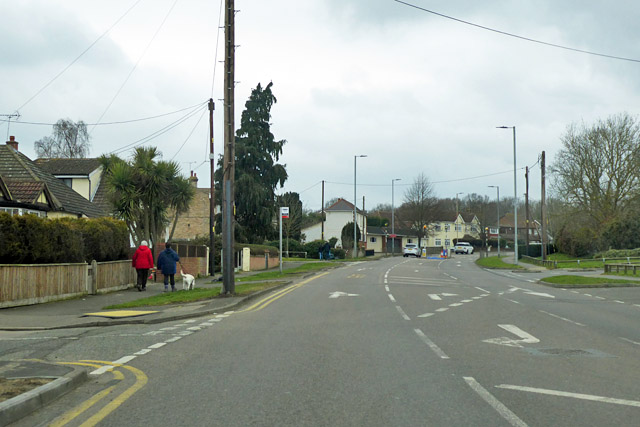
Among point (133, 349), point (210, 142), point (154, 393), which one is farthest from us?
point (210, 142)

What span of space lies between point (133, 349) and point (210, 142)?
23749 millimetres

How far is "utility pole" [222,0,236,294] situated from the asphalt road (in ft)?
11.6

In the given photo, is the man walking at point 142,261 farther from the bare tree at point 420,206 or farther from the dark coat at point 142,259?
the bare tree at point 420,206

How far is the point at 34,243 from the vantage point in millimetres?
17531

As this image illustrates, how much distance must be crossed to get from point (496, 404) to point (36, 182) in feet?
88.3

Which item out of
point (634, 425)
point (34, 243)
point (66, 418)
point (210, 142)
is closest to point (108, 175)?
point (210, 142)

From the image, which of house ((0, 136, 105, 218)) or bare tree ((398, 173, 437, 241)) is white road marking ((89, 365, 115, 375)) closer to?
house ((0, 136, 105, 218))

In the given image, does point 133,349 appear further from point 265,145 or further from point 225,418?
point 265,145

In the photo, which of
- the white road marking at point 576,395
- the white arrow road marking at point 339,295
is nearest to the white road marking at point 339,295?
the white arrow road marking at point 339,295

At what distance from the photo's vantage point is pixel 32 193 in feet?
91.6

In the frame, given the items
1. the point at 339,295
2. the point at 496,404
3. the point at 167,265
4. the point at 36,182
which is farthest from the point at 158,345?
the point at 36,182

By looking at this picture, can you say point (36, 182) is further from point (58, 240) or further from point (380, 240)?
point (380, 240)

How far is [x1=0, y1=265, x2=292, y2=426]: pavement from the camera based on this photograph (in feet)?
19.9

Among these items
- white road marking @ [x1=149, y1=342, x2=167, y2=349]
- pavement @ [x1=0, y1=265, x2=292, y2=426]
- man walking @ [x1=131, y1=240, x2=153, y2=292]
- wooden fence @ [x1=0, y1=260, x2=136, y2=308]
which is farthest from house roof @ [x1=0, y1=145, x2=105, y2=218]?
white road marking @ [x1=149, y1=342, x2=167, y2=349]
